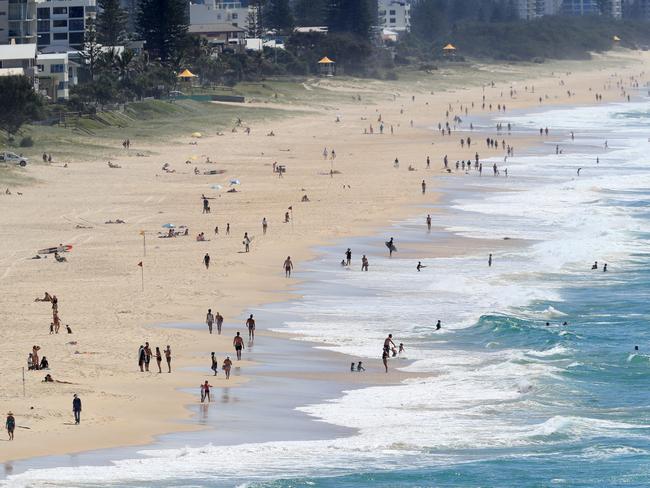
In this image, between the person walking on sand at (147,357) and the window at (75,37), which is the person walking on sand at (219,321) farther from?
the window at (75,37)

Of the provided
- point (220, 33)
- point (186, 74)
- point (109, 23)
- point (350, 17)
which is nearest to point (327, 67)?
point (220, 33)

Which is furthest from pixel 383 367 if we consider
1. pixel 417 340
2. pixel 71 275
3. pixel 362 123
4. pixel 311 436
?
pixel 362 123

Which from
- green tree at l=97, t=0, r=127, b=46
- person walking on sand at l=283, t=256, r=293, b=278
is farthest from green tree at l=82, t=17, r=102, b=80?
person walking on sand at l=283, t=256, r=293, b=278

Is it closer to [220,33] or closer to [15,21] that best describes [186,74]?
[15,21]

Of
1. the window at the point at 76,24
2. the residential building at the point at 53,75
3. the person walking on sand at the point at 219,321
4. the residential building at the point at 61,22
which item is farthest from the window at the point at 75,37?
the person walking on sand at the point at 219,321

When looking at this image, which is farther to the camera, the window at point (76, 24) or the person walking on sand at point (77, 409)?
the window at point (76, 24)
